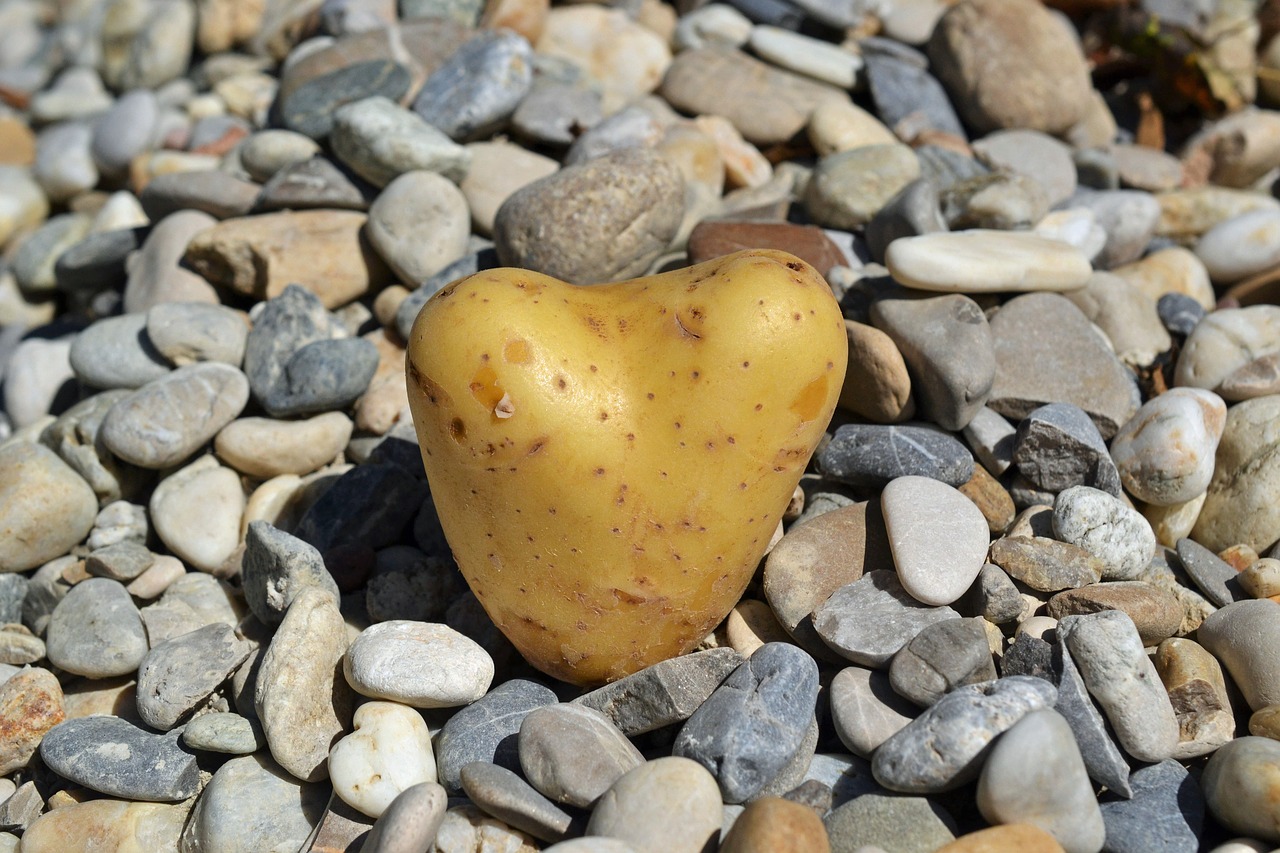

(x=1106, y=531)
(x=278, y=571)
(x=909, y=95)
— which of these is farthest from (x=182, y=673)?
(x=909, y=95)

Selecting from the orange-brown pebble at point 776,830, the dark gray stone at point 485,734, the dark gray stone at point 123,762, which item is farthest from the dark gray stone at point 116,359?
the orange-brown pebble at point 776,830

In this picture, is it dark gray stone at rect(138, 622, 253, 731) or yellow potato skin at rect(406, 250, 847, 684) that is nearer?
yellow potato skin at rect(406, 250, 847, 684)

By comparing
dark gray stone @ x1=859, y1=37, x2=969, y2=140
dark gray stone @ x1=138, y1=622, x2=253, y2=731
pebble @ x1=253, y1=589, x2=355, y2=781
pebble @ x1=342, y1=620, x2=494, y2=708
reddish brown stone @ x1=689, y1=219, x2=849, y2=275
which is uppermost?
dark gray stone @ x1=859, y1=37, x2=969, y2=140

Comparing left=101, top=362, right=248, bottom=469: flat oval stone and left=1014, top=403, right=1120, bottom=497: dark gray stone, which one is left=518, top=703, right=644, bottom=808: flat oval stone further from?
left=101, top=362, right=248, bottom=469: flat oval stone

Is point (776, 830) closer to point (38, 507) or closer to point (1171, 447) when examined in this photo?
point (1171, 447)

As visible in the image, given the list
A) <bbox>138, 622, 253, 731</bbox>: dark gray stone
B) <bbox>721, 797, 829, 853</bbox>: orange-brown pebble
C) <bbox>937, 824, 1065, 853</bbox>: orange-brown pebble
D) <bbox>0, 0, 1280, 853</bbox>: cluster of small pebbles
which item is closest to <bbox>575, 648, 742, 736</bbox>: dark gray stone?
<bbox>0, 0, 1280, 853</bbox>: cluster of small pebbles
